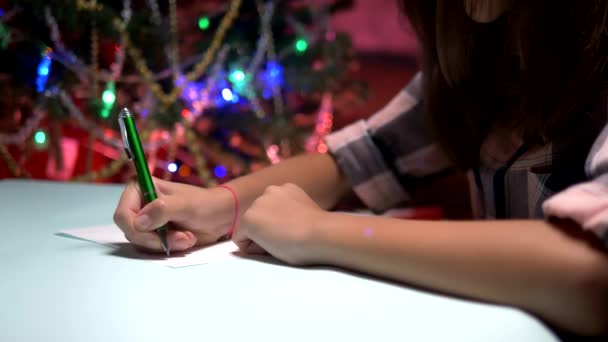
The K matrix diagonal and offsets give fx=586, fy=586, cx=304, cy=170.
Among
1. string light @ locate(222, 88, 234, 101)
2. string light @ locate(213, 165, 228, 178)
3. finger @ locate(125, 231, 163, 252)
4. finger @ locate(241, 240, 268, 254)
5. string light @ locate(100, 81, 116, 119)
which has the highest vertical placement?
finger @ locate(125, 231, 163, 252)

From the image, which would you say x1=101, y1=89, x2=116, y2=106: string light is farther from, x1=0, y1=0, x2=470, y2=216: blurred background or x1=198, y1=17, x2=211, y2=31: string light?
x1=198, y1=17, x2=211, y2=31: string light

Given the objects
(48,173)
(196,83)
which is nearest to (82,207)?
(196,83)

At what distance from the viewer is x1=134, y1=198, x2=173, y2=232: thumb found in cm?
56

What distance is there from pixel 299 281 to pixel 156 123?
117 cm

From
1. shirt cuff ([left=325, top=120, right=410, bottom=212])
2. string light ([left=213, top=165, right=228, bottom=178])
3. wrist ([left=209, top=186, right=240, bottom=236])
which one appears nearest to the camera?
wrist ([left=209, top=186, right=240, bottom=236])

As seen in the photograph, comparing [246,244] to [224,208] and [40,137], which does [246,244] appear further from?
[40,137]

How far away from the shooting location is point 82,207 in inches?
33.0

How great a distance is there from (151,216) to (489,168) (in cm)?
41

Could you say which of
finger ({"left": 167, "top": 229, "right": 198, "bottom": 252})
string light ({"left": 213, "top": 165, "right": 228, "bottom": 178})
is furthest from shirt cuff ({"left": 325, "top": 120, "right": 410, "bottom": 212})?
string light ({"left": 213, "top": 165, "right": 228, "bottom": 178})

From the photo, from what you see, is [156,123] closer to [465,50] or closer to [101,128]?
[101,128]

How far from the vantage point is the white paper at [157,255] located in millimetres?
558

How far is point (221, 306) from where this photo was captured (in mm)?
433

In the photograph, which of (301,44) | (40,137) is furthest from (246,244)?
(301,44)

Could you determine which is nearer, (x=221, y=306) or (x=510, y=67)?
(x=221, y=306)
